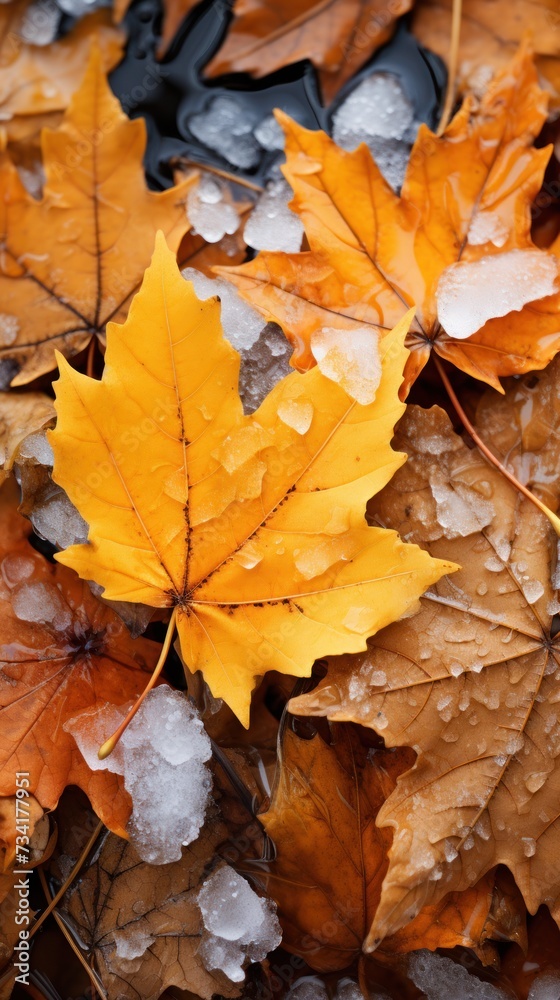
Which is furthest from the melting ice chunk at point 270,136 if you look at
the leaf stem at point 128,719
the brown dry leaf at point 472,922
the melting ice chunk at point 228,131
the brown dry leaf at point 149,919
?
the brown dry leaf at point 472,922

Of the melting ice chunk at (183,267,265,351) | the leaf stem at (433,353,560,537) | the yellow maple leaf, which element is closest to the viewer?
the yellow maple leaf

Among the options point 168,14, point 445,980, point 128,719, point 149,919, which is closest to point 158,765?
point 128,719

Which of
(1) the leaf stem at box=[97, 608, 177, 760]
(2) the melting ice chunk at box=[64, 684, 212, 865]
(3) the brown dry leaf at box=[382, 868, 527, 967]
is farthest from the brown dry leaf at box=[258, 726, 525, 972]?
(1) the leaf stem at box=[97, 608, 177, 760]

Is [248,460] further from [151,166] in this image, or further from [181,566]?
[151,166]

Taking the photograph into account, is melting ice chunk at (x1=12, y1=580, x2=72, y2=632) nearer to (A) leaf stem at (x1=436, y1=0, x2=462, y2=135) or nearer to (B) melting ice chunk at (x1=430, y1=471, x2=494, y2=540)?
(B) melting ice chunk at (x1=430, y1=471, x2=494, y2=540)

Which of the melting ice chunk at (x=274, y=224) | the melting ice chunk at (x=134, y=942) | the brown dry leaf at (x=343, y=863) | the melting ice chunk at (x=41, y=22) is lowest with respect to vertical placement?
the melting ice chunk at (x=134, y=942)

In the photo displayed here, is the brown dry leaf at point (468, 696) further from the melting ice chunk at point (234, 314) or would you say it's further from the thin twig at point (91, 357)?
the thin twig at point (91, 357)
